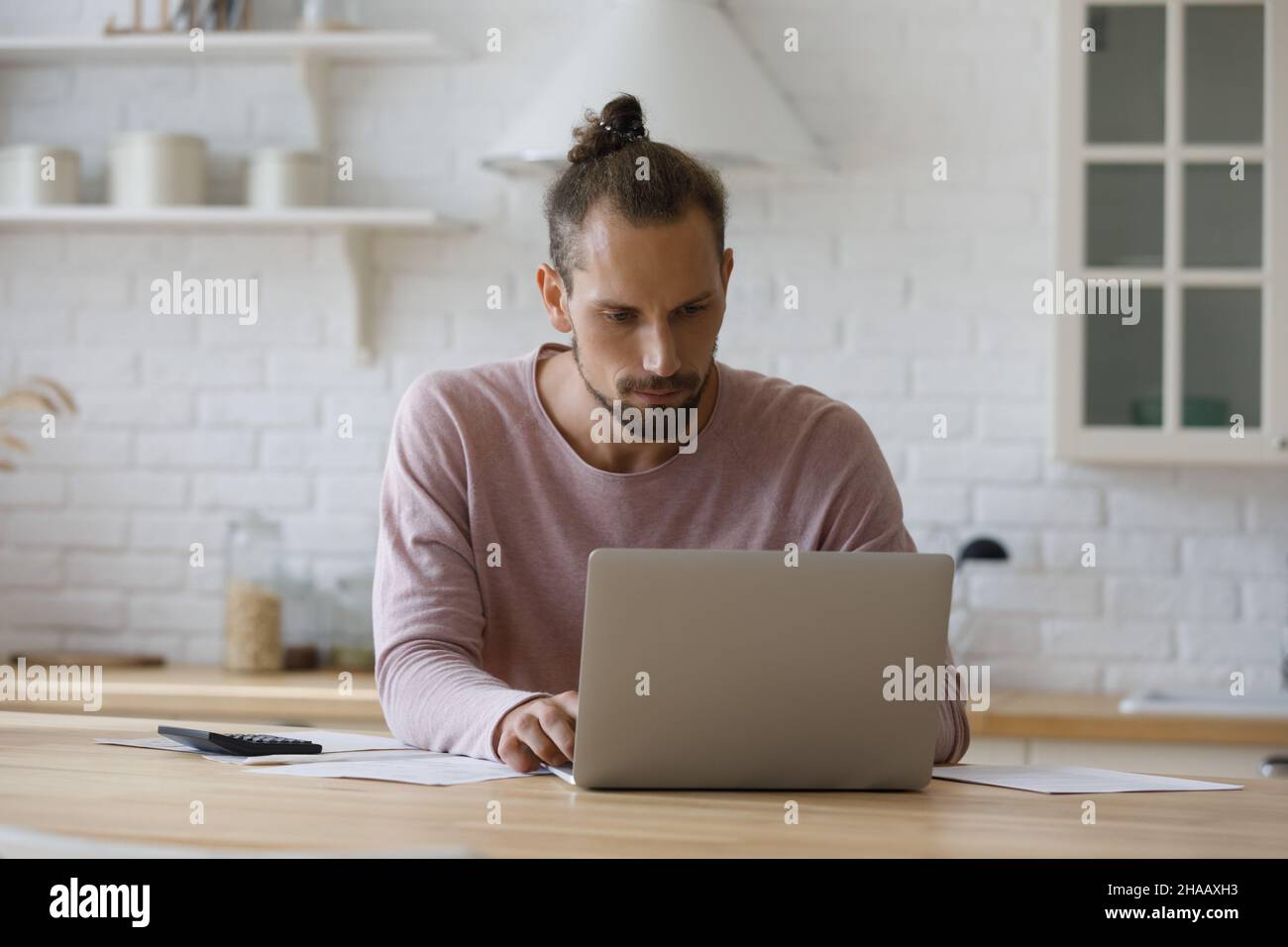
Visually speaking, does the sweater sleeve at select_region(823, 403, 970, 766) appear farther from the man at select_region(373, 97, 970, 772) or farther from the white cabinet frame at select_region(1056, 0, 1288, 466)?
the white cabinet frame at select_region(1056, 0, 1288, 466)

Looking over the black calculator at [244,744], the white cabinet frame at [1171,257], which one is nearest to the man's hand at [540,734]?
the black calculator at [244,744]

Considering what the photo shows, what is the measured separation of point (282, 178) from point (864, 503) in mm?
1763

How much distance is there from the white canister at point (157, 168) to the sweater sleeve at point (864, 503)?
5.90 feet

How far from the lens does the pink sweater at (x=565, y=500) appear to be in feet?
5.96

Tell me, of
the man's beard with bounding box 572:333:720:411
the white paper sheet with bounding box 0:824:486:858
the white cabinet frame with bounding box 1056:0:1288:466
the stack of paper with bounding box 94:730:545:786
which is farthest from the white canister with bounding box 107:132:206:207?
the white paper sheet with bounding box 0:824:486:858

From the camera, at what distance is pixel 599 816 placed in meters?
1.14

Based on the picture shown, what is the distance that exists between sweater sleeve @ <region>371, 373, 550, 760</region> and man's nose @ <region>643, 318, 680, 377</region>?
313mm

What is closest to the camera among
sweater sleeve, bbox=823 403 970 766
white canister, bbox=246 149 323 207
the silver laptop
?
the silver laptop

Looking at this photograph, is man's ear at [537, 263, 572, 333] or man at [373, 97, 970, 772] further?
man's ear at [537, 263, 572, 333]

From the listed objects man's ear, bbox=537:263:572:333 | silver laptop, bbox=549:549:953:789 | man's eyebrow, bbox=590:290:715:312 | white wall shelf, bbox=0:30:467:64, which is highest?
white wall shelf, bbox=0:30:467:64

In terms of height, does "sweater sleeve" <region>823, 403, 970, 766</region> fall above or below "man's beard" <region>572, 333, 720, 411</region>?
below

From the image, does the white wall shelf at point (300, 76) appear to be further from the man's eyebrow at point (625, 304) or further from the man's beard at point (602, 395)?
the man's eyebrow at point (625, 304)

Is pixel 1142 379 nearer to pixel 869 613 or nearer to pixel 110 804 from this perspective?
pixel 869 613

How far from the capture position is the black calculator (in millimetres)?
1427
